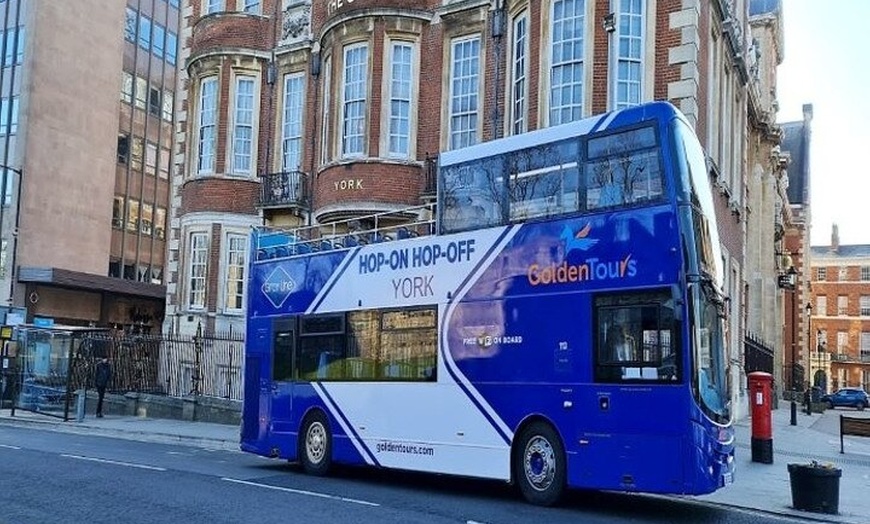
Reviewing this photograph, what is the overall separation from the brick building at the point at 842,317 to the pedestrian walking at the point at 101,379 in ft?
265

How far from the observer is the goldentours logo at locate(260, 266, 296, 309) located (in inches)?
647

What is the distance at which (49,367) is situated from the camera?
29281 mm

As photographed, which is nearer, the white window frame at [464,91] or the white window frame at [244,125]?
the white window frame at [464,91]

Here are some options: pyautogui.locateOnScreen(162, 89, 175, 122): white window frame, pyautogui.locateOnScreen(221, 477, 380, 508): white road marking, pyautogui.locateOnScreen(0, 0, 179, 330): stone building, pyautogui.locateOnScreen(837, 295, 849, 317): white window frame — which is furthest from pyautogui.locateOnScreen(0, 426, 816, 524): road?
pyautogui.locateOnScreen(837, 295, 849, 317): white window frame

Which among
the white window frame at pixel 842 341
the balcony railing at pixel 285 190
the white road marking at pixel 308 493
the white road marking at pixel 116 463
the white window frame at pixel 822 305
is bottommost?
the white road marking at pixel 116 463

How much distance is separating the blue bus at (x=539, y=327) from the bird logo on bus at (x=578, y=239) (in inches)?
0.7

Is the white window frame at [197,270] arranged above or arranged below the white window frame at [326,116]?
below

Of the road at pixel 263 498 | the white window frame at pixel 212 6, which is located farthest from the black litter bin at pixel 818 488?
the white window frame at pixel 212 6

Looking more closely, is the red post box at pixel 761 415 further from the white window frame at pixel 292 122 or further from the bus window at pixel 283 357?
the white window frame at pixel 292 122

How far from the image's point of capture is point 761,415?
16.7 meters

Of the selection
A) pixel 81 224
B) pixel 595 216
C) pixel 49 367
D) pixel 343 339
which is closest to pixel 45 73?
pixel 81 224

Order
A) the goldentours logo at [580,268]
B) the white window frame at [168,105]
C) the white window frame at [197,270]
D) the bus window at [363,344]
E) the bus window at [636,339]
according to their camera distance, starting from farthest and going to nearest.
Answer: the white window frame at [168,105] → the white window frame at [197,270] → the bus window at [363,344] → the goldentours logo at [580,268] → the bus window at [636,339]

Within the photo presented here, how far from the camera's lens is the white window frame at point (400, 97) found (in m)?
24.5

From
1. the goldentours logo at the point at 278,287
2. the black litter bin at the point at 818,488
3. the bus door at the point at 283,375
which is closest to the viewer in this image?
the black litter bin at the point at 818,488
